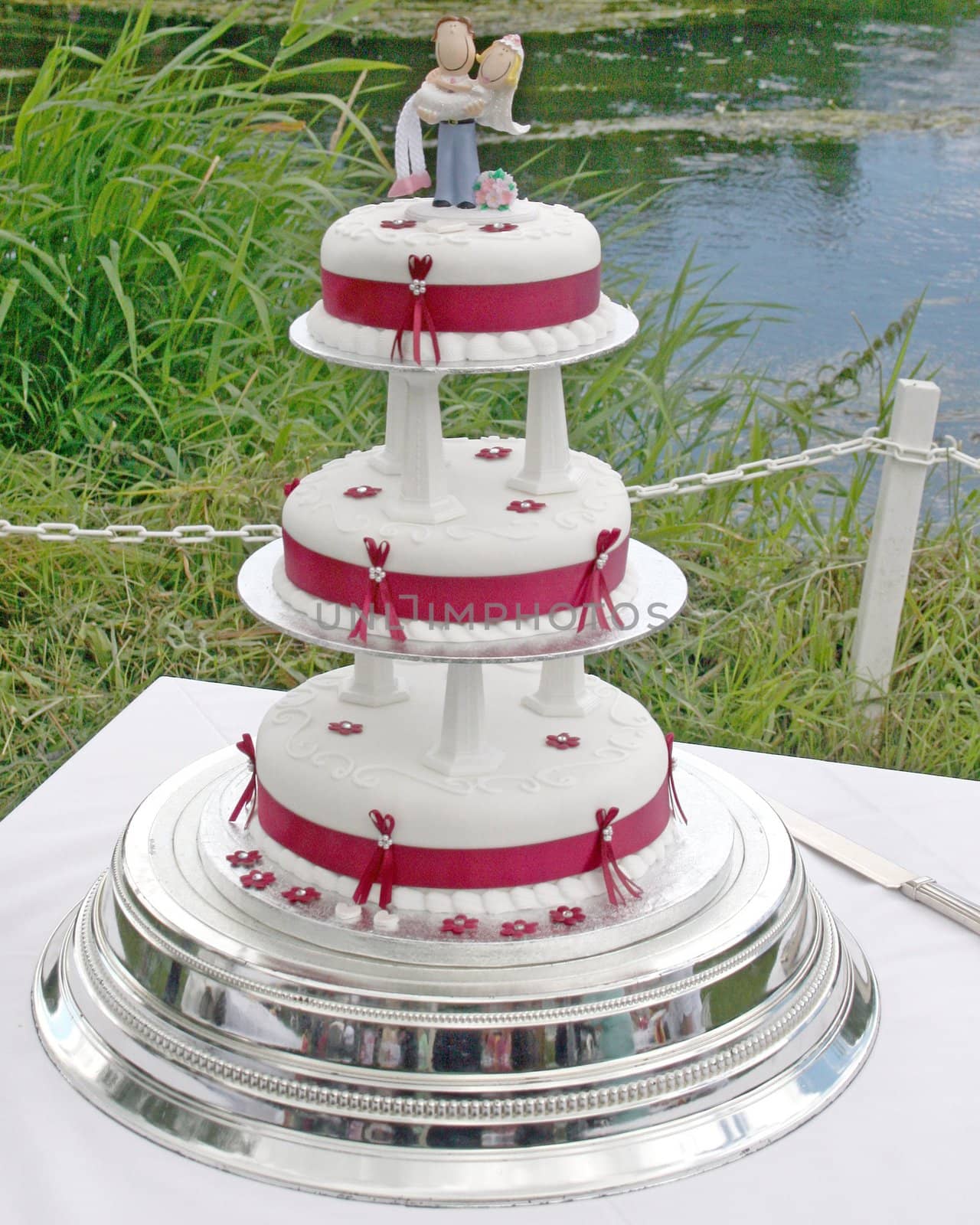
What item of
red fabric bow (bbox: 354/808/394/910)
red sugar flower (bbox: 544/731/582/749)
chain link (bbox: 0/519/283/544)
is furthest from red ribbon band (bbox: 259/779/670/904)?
chain link (bbox: 0/519/283/544)

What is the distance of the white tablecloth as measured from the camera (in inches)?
60.2

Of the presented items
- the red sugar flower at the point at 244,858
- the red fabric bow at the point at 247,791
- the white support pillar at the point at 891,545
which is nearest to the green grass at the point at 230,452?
the white support pillar at the point at 891,545

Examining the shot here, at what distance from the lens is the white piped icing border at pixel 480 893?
171 centimetres

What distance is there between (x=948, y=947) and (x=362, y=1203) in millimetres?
901

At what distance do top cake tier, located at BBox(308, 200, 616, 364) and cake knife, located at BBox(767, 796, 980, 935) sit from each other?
836mm

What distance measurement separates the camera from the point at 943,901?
2.06 m

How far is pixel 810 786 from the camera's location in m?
2.43

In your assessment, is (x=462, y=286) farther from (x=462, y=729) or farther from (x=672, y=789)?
(x=672, y=789)

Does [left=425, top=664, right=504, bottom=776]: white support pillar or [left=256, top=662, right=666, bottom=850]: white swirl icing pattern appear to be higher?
[left=425, top=664, right=504, bottom=776]: white support pillar

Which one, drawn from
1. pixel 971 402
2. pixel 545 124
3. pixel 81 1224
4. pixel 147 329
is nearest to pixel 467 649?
pixel 81 1224

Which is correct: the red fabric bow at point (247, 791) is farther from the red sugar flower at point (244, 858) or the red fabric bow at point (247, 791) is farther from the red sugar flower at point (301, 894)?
the red sugar flower at point (301, 894)

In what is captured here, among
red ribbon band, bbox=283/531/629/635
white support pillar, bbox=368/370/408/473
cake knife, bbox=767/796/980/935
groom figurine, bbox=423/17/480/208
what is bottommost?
cake knife, bbox=767/796/980/935

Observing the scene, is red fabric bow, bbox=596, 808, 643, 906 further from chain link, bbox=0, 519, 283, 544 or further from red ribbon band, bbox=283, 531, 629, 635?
chain link, bbox=0, 519, 283, 544

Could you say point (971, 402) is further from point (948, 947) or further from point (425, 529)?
point (425, 529)
